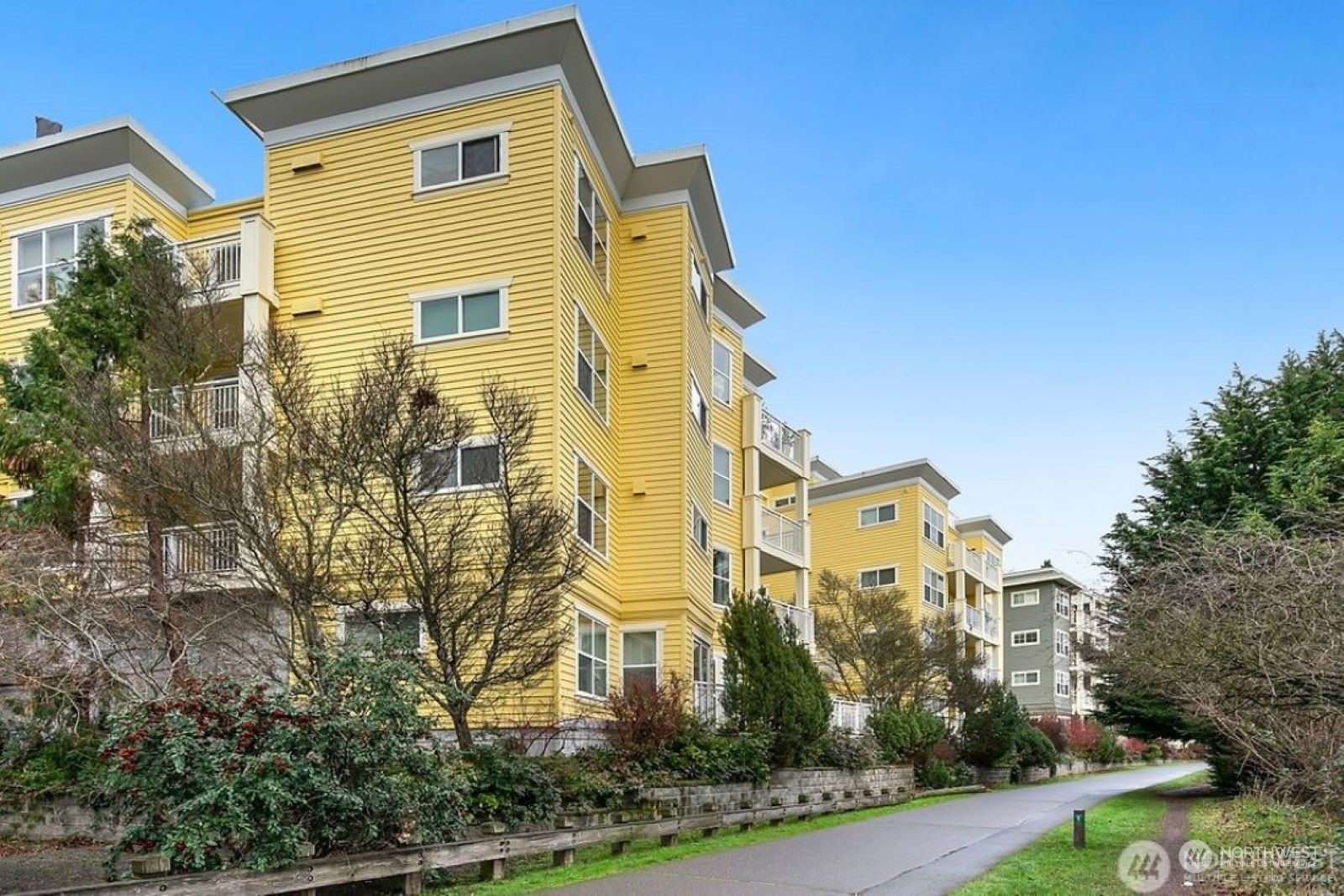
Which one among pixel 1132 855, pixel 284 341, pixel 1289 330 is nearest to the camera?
pixel 1132 855

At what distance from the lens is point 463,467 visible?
1831 cm

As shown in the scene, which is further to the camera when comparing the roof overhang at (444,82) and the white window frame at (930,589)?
the white window frame at (930,589)

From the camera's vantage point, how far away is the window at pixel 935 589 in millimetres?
50375

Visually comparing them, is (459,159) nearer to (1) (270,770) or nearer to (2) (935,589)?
(1) (270,770)

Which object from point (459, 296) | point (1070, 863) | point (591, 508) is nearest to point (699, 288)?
point (591, 508)

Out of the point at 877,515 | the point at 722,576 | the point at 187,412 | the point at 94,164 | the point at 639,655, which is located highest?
the point at 94,164

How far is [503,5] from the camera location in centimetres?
2064

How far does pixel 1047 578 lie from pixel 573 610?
6397cm

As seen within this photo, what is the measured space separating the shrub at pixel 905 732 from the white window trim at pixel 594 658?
10.2 meters

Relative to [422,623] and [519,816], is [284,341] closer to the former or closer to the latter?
[422,623]

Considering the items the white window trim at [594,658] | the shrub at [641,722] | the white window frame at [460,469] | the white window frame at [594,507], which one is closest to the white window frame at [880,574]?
the white window frame at [594,507]

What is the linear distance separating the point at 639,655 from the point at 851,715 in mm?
10138

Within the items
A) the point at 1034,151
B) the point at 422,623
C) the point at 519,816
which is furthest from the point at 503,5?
the point at 519,816

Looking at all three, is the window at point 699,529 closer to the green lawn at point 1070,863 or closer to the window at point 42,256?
the green lawn at point 1070,863
